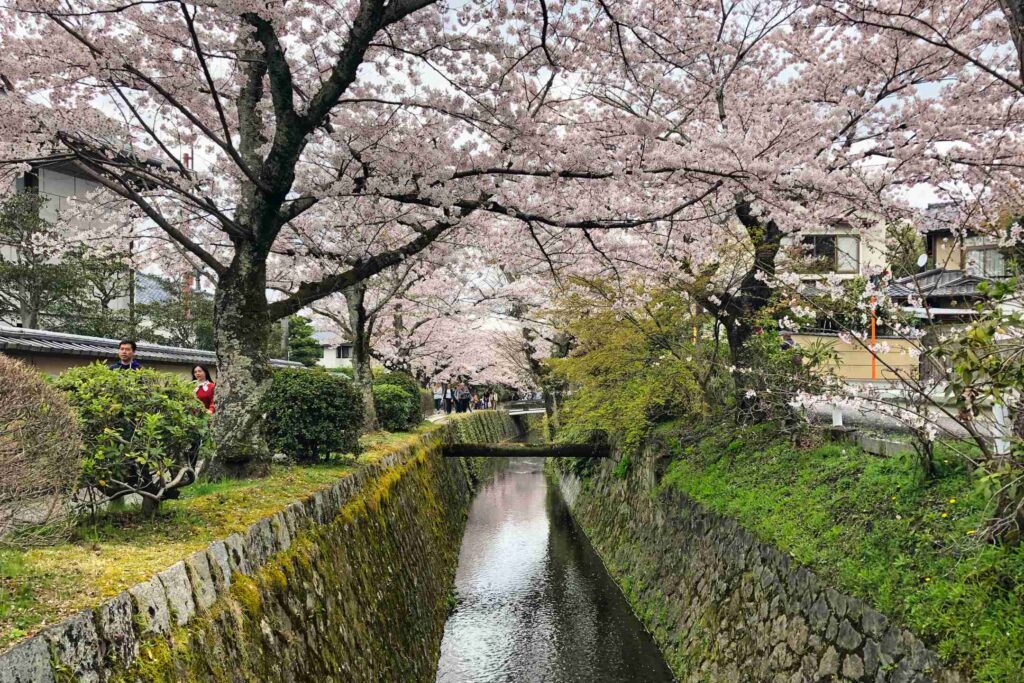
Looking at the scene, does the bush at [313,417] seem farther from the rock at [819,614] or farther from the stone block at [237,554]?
the rock at [819,614]

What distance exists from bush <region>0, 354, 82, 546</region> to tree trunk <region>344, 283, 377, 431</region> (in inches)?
435

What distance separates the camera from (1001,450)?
5398 mm

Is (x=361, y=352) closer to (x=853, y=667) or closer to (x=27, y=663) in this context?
(x=853, y=667)

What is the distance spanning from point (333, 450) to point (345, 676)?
4.02 m

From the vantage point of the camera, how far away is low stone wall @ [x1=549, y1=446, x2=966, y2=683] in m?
5.37

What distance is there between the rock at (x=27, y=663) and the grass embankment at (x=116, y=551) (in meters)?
0.11

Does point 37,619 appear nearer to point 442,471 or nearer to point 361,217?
point 361,217

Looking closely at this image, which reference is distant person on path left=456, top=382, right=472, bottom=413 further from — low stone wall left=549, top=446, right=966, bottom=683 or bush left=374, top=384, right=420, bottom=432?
low stone wall left=549, top=446, right=966, bottom=683

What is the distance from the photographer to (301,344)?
136ft

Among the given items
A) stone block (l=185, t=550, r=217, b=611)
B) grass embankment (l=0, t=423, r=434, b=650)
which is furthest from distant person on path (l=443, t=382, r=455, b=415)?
stone block (l=185, t=550, r=217, b=611)

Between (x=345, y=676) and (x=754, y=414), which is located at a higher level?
(x=754, y=414)

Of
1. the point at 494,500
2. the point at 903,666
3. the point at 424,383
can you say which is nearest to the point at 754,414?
the point at 903,666

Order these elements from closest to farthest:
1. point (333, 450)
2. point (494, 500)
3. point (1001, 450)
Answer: point (1001, 450)
point (333, 450)
point (494, 500)

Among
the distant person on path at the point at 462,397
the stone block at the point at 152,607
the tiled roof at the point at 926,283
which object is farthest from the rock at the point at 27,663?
the distant person on path at the point at 462,397
